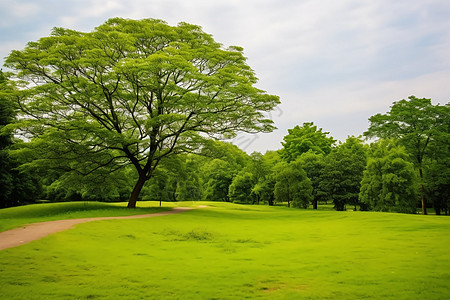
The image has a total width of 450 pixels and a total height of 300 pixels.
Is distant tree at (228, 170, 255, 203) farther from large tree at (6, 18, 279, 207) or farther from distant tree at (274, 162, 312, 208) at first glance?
large tree at (6, 18, 279, 207)

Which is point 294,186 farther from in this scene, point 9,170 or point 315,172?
point 9,170

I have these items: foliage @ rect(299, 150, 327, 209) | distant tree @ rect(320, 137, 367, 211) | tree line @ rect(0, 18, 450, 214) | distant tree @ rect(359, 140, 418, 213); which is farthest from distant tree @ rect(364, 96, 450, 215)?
foliage @ rect(299, 150, 327, 209)

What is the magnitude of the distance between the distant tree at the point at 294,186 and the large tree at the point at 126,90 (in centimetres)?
1760

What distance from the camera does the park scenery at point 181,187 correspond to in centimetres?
749

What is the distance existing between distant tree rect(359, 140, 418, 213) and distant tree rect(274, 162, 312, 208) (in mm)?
8408

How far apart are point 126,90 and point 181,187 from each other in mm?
19125

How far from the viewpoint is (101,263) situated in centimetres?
900

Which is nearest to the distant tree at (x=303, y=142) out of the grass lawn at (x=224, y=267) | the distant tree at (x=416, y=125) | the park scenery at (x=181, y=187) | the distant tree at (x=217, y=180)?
the park scenery at (x=181, y=187)

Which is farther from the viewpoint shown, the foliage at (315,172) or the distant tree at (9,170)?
the foliage at (315,172)

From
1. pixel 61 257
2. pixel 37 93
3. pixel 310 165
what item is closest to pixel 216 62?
pixel 37 93

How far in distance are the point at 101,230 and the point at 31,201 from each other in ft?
141

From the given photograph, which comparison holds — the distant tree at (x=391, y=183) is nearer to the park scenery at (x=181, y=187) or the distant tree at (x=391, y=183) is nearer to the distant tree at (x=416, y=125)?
the park scenery at (x=181, y=187)

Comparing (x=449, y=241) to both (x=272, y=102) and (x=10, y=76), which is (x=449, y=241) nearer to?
(x=272, y=102)

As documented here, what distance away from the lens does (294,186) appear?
44.1 metres
